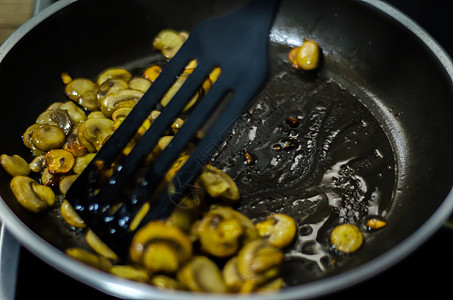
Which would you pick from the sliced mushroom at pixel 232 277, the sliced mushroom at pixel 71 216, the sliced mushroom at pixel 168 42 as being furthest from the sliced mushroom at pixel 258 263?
the sliced mushroom at pixel 168 42

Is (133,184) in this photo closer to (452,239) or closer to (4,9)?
(452,239)

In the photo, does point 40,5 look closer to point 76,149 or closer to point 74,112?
point 74,112

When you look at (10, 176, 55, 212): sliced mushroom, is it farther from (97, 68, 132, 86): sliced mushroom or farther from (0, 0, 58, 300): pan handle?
(97, 68, 132, 86): sliced mushroom

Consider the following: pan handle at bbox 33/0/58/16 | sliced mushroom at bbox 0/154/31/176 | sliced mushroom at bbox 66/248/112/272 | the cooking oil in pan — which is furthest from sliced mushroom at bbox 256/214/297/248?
pan handle at bbox 33/0/58/16

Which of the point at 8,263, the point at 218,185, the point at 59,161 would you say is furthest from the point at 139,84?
the point at 8,263

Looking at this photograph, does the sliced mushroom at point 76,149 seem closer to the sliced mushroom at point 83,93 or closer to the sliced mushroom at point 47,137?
the sliced mushroom at point 47,137

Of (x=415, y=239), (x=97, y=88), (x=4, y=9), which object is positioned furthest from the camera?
(x=4, y=9)

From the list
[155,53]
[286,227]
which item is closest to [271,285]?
[286,227]
